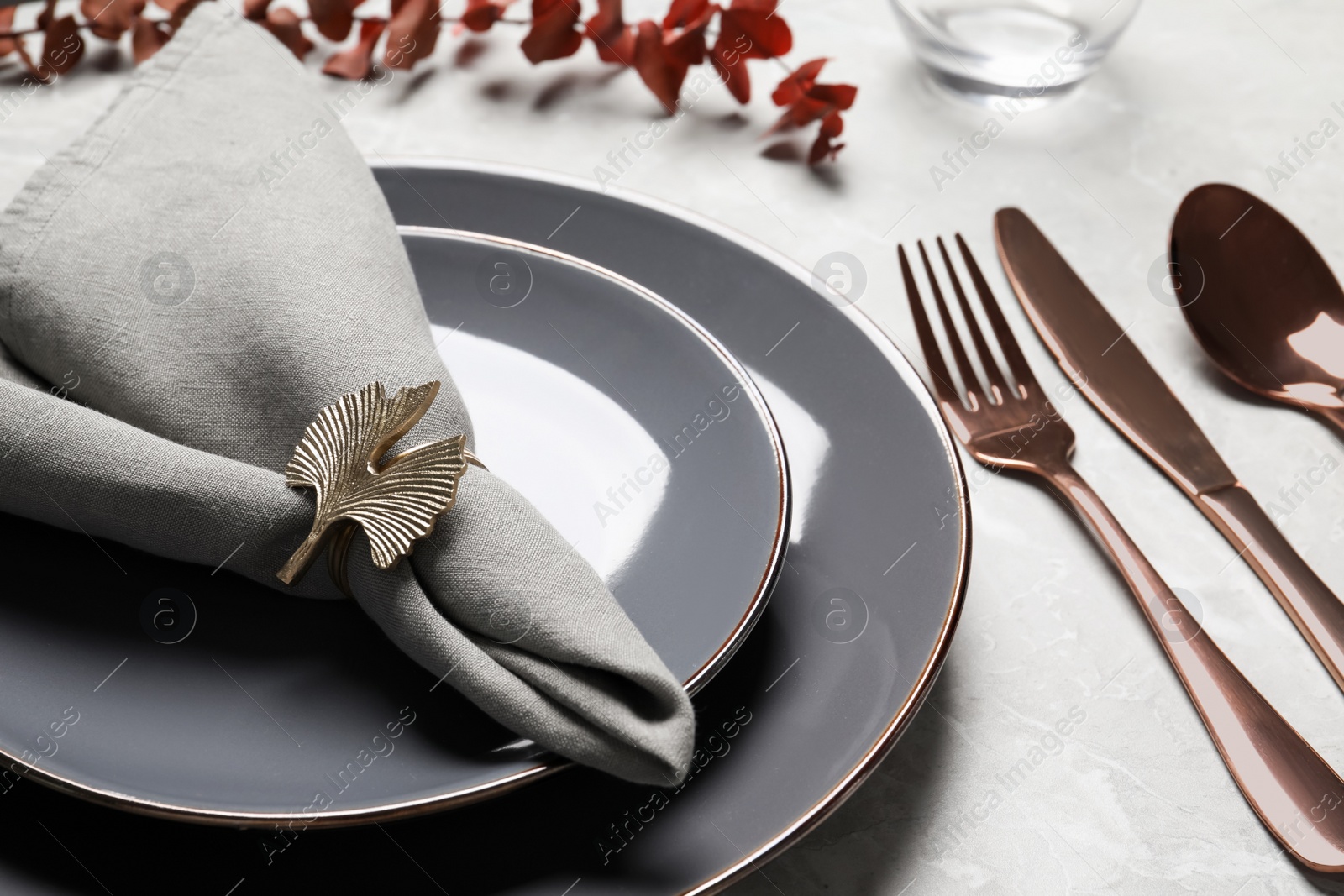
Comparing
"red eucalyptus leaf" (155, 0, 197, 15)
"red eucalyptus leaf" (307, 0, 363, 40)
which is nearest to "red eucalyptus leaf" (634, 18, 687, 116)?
"red eucalyptus leaf" (307, 0, 363, 40)

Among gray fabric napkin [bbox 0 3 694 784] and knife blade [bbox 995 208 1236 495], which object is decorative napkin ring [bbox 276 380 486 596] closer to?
gray fabric napkin [bbox 0 3 694 784]

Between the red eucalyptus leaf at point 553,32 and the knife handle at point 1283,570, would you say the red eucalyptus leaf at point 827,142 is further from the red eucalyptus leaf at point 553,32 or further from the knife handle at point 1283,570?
the knife handle at point 1283,570

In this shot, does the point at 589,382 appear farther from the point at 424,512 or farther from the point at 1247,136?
the point at 1247,136

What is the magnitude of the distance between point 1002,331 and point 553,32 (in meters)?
0.45

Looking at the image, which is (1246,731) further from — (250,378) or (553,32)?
(553,32)

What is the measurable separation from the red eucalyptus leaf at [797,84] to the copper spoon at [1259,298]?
0.95ft

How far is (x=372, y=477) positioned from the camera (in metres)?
0.39

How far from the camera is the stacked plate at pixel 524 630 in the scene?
379 mm

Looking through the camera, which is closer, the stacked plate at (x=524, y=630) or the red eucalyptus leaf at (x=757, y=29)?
the stacked plate at (x=524, y=630)

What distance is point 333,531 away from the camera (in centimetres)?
40

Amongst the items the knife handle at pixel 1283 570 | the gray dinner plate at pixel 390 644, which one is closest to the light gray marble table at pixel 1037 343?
the knife handle at pixel 1283 570

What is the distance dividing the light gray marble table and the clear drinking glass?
3cm

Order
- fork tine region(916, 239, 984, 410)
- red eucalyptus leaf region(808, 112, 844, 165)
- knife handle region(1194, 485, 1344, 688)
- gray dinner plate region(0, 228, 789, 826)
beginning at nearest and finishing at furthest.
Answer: gray dinner plate region(0, 228, 789, 826) → knife handle region(1194, 485, 1344, 688) → fork tine region(916, 239, 984, 410) → red eucalyptus leaf region(808, 112, 844, 165)

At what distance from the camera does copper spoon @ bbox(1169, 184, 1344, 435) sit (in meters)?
0.64
